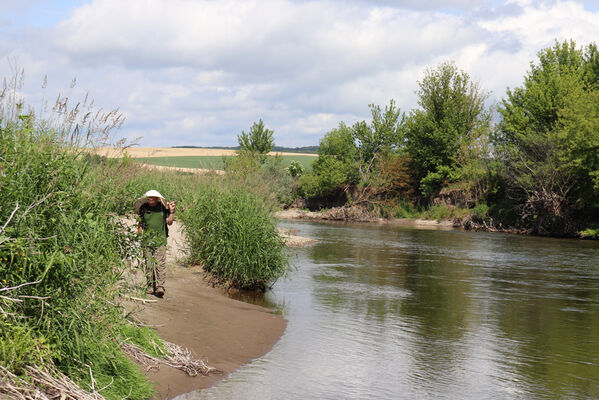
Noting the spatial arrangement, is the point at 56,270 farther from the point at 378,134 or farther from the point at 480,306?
the point at 378,134

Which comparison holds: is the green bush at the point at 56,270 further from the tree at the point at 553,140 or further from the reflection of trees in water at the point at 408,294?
the tree at the point at 553,140

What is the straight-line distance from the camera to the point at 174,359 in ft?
26.2

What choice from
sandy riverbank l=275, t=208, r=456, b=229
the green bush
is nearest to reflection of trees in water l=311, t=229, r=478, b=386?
the green bush

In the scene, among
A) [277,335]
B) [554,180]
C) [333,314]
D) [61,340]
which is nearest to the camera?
[61,340]

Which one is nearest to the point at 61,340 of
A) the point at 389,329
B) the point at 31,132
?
the point at 31,132

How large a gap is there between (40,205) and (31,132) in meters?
1.23

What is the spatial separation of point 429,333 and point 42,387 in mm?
8123

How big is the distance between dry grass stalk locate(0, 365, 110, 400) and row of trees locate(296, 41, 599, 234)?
3649cm

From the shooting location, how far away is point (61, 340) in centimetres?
602

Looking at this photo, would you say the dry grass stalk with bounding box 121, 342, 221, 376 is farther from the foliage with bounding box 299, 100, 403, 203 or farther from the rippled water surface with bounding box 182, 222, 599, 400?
the foliage with bounding box 299, 100, 403, 203

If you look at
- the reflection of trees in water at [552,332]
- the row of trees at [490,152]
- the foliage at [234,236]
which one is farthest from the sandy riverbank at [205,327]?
the row of trees at [490,152]

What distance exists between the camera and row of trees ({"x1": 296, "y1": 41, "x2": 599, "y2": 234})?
130 feet

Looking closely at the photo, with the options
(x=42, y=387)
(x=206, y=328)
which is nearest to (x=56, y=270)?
(x=42, y=387)

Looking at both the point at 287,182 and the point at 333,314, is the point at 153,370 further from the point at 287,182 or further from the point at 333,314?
the point at 287,182
